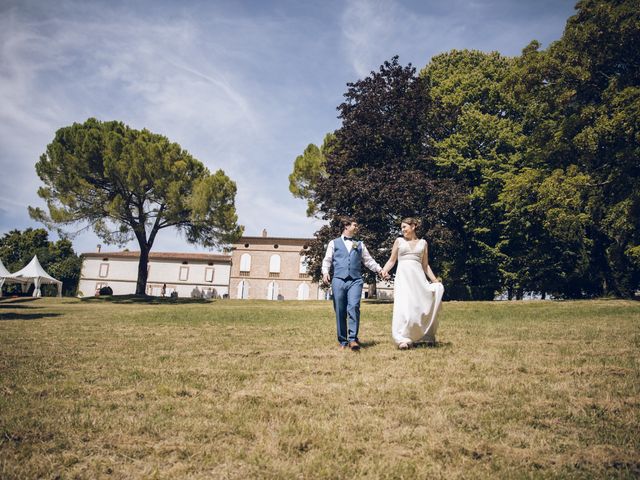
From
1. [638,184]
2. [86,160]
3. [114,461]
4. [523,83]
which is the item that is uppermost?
[523,83]

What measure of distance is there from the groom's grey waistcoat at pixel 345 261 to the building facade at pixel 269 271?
4841cm

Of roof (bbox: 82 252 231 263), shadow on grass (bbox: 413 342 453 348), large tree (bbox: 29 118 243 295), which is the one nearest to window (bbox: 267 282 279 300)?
roof (bbox: 82 252 231 263)

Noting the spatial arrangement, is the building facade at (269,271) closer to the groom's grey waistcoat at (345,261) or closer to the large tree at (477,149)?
the large tree at (477,149)

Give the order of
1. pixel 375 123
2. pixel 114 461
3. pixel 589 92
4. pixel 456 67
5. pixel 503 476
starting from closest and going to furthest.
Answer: pixel 503 476
pixel 114 461
pixel 589 92
pixel 375 123
pixel 456 67

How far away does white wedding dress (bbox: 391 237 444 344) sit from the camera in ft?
21.8

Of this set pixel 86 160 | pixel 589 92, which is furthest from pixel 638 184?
pixel 86 160

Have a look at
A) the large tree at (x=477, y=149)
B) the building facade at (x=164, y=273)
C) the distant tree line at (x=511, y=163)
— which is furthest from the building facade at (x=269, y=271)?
the large tree at (x=477, y=149)

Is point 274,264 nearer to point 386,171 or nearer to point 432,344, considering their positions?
point 386,171

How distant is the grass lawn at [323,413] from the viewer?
8.38ft

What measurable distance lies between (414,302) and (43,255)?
67905 mm

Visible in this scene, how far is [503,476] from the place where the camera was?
2426 millimetres

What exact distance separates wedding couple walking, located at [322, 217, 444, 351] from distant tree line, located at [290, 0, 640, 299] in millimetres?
15624

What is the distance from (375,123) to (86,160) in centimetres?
2163

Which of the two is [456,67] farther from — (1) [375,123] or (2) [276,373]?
(2) [276,373]
